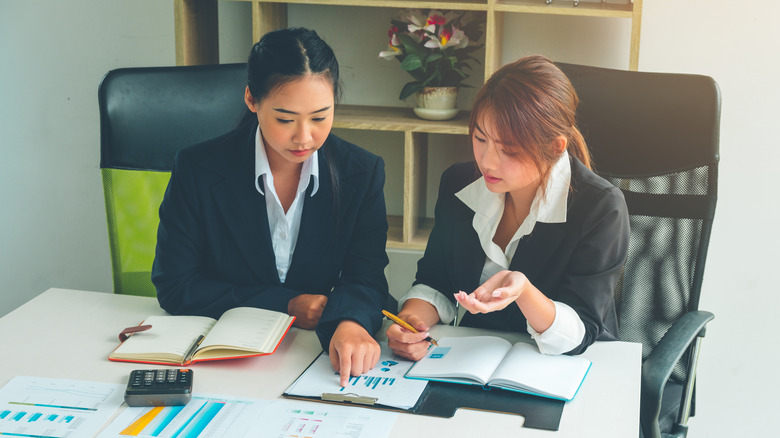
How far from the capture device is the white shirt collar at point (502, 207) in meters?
1.46

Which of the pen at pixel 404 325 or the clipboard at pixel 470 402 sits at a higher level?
the pen at pixel 404 325

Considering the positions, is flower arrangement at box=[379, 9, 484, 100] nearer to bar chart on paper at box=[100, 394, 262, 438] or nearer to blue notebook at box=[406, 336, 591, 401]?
blue notebook at box=[406, 336, 591, 401]

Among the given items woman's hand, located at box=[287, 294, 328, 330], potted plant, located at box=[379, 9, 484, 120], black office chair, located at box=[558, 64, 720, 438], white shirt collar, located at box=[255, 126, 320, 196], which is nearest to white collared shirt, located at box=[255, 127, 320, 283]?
white shirt collar, located at box=[255, 126, 320, 196]

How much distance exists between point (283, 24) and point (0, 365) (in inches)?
58.0

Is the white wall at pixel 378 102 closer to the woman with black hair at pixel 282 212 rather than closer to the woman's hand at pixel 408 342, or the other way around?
the woman with black hair at pixel 282 212

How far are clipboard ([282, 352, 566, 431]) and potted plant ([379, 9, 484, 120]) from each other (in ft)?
3.82

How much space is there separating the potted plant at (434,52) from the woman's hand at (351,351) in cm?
102

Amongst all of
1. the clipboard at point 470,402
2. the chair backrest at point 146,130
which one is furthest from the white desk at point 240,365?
the chair backrest at point 146,130

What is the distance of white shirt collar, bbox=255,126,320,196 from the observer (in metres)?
1.58

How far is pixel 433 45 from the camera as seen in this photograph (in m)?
2.17

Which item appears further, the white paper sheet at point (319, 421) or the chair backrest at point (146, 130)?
the chair backrest at point (146, 130)

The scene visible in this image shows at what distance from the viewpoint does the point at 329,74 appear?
1498 mm

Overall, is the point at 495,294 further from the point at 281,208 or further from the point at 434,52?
the point at 434,52

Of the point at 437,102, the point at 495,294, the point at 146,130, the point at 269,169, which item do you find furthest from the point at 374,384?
the point at 437,102
